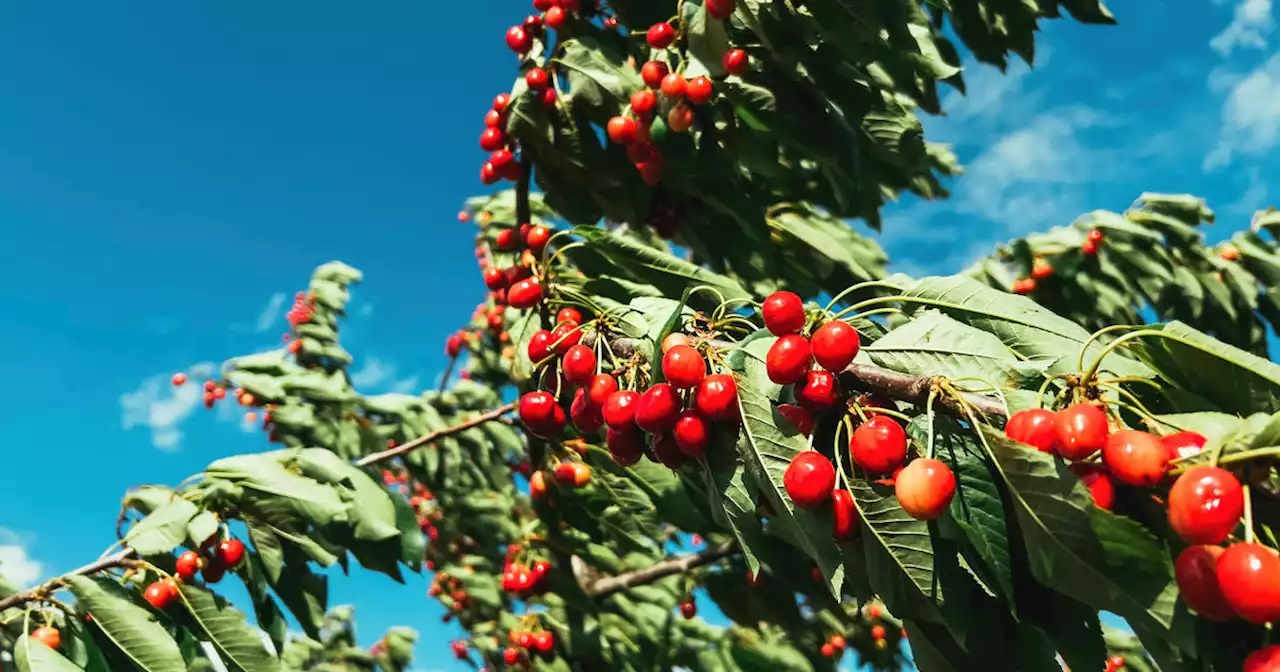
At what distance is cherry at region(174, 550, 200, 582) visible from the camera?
8.26ft

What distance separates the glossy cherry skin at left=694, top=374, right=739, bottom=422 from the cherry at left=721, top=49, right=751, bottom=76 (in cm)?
148

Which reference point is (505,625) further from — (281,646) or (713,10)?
(713,10)

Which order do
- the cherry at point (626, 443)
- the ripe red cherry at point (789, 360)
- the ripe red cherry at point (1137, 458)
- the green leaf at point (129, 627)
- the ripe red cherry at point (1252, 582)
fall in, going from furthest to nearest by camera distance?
the green leaf at point (129, 627), the cherry at point (626, 443), the ripe red cherry at point (789, 360), the ripe red cherry at point (1137, 458), the ripe red cherry at point (1252, 582)

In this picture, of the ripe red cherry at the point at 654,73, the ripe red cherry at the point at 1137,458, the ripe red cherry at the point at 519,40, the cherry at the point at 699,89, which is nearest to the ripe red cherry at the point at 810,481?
the ripe red cherry at the point at 1137,458

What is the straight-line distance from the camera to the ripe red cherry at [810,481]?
3.88ft

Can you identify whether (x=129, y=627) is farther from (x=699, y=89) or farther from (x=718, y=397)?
(x=699, y=89)

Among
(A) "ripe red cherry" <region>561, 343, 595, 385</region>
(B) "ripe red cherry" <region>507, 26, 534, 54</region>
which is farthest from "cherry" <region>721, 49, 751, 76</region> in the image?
(A) "ripe red cherry" <region>561, 343, 595, 385</region>

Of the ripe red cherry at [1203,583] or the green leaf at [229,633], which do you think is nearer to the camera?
the ripe red cherry at [1203,583]

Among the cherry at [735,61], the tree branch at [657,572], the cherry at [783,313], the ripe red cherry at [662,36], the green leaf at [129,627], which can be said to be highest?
the ripe red cherry at [662,36]

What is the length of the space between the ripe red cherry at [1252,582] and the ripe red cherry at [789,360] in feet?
2.08

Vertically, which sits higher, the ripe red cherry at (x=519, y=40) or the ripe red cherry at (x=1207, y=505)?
the ripe red cherry at (x=519, y=40)

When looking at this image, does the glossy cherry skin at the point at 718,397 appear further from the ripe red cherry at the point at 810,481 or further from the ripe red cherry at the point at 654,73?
the ripe red cherry at the point at 654,73

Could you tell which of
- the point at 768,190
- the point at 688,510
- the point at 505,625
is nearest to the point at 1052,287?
the point at 768,190

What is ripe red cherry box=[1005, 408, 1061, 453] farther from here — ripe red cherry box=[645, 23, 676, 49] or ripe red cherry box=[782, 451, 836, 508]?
ripe red cherry box=[645, 23, 676, 49]
